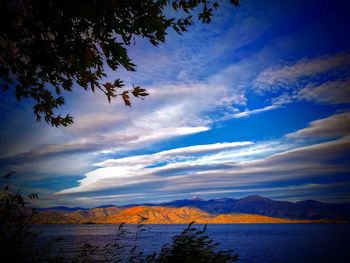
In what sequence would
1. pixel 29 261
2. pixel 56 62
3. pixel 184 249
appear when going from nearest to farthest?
pixel 56 62 < pixel 29 261 < pixel 184 249

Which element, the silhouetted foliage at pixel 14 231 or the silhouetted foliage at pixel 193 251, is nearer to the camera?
the silhouetted foliage at pixel 14 231

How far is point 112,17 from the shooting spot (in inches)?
221

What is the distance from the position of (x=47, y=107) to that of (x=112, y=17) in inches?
133

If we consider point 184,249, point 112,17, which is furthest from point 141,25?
point 184,249

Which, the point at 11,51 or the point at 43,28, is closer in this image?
the point at 43,28

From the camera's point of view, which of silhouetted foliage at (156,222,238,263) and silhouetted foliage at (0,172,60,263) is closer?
silhouetted foliage at (0,172,60,263)

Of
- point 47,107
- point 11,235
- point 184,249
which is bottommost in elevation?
point 184,249

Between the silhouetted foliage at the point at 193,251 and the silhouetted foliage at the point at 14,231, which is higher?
the silhouetted foliage at the point at 14,231

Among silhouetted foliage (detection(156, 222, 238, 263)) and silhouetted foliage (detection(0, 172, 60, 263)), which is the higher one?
silhouetted foliage (detection(0, 172, 60, 263))

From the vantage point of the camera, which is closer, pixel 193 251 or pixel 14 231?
pixel 14 231

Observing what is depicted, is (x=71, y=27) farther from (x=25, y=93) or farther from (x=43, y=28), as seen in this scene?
(x=25, y=93)

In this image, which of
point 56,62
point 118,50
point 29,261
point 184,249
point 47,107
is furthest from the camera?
point 184,249

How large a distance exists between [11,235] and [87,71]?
13.8ft

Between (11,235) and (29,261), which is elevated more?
(11,235)
